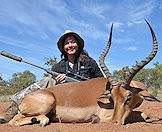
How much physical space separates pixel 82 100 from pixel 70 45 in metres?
1.75

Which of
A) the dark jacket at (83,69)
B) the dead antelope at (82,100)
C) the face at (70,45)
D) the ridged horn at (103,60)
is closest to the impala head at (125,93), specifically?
the dead antelope at (82,100)

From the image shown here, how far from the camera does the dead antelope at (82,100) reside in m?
6.68

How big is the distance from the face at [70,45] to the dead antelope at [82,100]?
117cm

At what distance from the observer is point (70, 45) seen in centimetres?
829

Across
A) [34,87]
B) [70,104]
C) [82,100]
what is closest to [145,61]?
[82,100]

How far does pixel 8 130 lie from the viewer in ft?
20.7

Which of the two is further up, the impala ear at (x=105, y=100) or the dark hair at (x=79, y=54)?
the dark hair at (x=79, y=54)

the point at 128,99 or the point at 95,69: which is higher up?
the point at 95,69

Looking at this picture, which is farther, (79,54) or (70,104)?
(79,54)

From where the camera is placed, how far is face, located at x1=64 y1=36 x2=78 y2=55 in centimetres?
828

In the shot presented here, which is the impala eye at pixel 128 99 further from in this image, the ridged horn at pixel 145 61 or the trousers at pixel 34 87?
the trousers at pixel 34 87

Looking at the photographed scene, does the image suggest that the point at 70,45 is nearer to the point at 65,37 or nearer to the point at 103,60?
the point at 65,37

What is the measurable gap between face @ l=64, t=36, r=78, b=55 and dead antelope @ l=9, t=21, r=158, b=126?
1.17m

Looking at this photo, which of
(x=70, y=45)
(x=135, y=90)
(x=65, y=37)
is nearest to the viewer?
(x=135, y=90)
